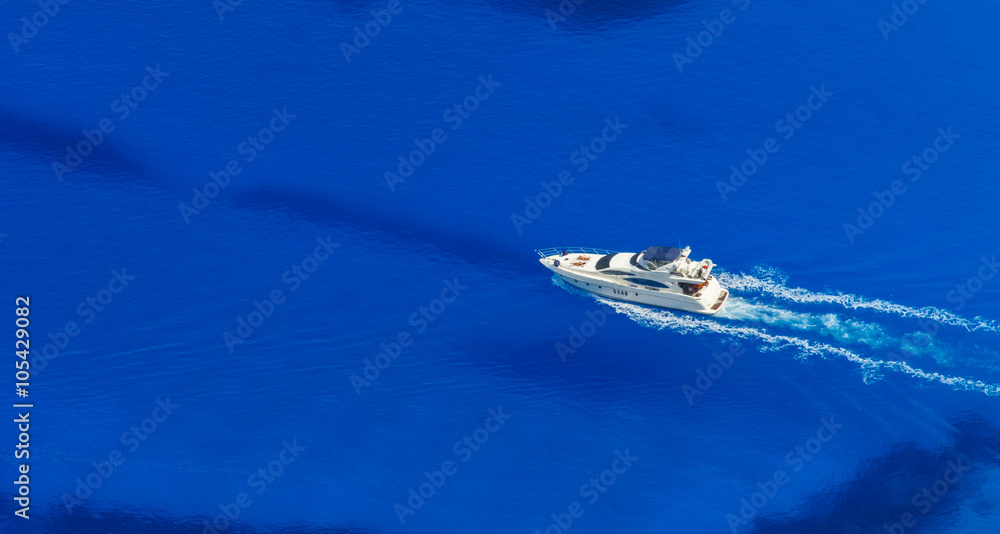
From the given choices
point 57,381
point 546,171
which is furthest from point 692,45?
point 57,381

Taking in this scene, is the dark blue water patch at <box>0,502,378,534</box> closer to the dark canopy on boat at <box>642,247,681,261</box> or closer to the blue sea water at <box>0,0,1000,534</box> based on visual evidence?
the blue sea water at <box>0,0,1000,534</box>


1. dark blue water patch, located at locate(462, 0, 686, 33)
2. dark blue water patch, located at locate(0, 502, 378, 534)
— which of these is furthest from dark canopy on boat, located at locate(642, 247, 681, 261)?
dark blue water patch, located at locate(462, 0, 686, 33)

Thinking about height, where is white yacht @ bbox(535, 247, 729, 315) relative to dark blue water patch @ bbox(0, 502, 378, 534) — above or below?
above

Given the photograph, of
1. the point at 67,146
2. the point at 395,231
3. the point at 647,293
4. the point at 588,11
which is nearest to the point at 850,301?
the point at 647,293

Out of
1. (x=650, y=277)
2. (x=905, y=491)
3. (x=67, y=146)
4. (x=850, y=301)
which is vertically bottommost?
(x=905, y=491)

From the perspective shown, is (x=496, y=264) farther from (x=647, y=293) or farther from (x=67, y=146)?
(x=67, y=146)

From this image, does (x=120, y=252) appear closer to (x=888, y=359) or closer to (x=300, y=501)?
(x=300, y=501)

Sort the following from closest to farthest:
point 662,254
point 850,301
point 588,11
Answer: point 850,301, point 662,254, point 588,11
